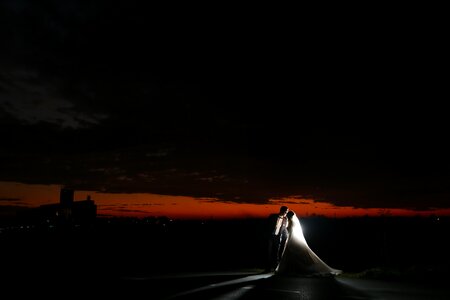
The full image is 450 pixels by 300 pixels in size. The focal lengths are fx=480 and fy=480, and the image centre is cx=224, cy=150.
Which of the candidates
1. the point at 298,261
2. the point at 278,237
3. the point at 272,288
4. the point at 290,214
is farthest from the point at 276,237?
the point at 272,288

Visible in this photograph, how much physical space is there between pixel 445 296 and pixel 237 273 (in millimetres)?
6732

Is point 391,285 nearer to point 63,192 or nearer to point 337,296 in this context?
point 337,296

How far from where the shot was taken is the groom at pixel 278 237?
15266mm

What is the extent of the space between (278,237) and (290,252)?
2.11ft

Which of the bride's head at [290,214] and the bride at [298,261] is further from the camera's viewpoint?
the bride's head at [290,214]

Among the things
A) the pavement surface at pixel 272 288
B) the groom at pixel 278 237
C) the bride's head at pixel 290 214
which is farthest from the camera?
the bride's head at pixel 290 214

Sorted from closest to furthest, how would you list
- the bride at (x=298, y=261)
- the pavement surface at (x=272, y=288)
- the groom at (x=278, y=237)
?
the pavement surface at (x=272, y=288) → the bride at (x=298, y=261) → the groom at (x=278, y=237)

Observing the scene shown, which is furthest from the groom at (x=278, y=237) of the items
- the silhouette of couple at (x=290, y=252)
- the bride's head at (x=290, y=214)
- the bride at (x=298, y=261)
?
the bride at (x=298, y=261)

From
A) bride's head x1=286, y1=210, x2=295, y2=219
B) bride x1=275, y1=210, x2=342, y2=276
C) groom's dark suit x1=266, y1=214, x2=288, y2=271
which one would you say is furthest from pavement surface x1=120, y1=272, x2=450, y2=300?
bride's head x1=286, y1=210, x2=295, y2=219

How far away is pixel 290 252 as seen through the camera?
15.0 metres

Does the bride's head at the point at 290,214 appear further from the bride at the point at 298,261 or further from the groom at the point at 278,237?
the bride at the point at 298,261

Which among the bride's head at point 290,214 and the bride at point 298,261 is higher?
the bride's head at point 290,214

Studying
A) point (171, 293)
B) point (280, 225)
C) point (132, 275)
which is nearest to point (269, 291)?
point (171, 293)

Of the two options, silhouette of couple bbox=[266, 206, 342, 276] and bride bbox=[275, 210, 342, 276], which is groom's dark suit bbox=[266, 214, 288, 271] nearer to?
silhouette of couple bbox=[266, 206, 342, 276]
